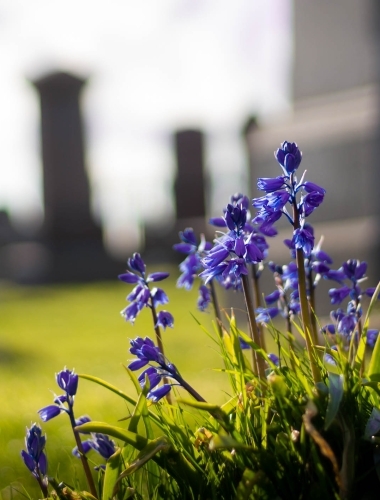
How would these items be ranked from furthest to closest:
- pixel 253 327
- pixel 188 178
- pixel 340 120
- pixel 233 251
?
1. pixel 188 178
2. pixel 340 120
3. pixel 253 327
4. pixel 233 251

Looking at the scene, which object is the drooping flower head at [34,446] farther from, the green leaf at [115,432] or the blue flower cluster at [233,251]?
the blue flower cluster at [233,251]

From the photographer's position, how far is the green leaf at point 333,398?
1230mm

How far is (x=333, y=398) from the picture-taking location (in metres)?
1.25

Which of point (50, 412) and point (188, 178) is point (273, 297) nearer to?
point (50, 412)

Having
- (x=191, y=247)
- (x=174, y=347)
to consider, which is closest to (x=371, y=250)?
(x=174, y=347)

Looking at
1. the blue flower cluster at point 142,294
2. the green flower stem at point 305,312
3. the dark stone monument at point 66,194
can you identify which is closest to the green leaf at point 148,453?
the green flower stem at point 305,312

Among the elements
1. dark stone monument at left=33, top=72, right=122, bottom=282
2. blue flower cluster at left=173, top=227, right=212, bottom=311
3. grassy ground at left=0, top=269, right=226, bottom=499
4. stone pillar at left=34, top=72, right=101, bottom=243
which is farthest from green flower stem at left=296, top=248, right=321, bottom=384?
stone pillar at left=34, top=72, right=101, bottom=243

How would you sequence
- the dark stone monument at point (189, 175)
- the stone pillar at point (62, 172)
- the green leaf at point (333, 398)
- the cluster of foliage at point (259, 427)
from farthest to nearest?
1. the dark stone monument at point (189, 175)
2. the stone pillar at point (62, 172)
3. the cluster of foliage at point (259, 427)
4. the green leaf at point (333, 398)

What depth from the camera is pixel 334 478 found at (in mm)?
1368

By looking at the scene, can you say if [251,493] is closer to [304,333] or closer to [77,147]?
[304,333]

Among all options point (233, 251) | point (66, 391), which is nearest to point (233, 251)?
point (233, 251)

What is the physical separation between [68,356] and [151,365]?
5307mm

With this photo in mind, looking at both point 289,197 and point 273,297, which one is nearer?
point 289,197

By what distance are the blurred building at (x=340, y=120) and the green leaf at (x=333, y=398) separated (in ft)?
15.6
